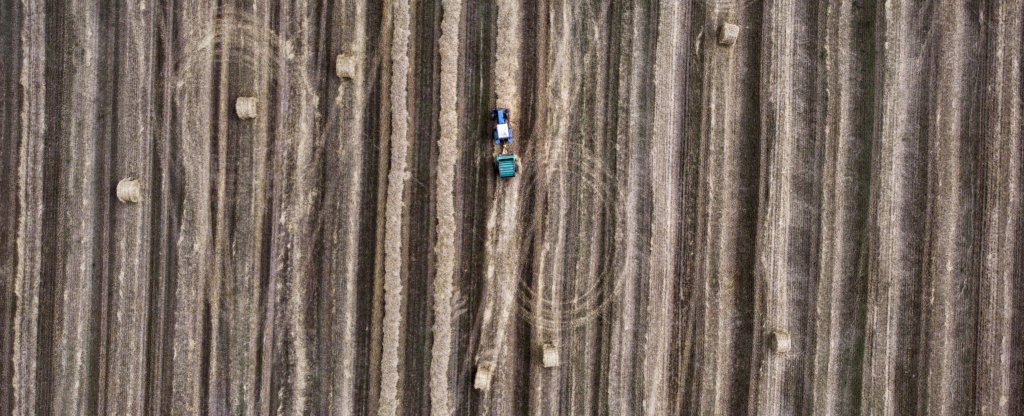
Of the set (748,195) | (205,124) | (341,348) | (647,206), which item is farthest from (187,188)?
(748,195)

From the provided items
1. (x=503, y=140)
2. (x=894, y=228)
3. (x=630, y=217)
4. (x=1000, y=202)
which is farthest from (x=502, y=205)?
(x=1000, y=202)

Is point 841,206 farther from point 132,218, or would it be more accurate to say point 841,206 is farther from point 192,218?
point 132,218

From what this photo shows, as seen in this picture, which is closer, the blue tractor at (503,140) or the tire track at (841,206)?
the blue tractor at (503,140)

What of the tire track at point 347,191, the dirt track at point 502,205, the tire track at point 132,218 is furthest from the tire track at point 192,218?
the tire track at point 347,191

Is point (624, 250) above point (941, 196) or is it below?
below

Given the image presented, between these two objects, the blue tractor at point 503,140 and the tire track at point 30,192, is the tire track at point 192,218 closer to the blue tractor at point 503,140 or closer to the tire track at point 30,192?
the tire track at point 30,192

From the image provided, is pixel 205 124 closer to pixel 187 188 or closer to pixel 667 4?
pixel 187 188
